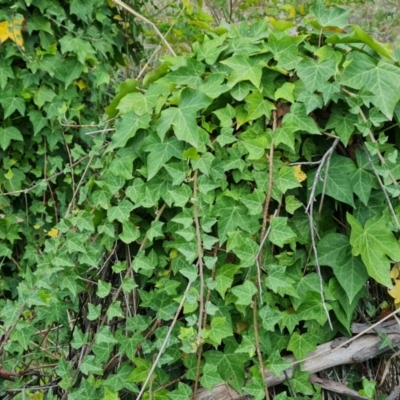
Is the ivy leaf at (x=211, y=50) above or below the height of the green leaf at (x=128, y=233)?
above

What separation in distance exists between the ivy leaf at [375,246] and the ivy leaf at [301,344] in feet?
0.68

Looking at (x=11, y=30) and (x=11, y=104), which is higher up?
(x=11, y=30)

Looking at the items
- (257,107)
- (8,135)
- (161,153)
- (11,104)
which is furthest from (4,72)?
(257,107)

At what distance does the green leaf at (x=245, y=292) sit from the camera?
1269 millimetres

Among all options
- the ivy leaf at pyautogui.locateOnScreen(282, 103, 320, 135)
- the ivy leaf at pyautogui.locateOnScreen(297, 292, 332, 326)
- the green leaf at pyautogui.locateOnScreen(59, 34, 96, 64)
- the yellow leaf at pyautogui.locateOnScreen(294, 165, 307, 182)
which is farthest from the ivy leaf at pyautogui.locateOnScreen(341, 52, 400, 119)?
the green leaf at pyautogui.locateOnScreen(59, 34, 96, 64)

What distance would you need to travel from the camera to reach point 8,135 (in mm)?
2814

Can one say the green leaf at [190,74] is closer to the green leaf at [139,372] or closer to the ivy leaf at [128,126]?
the ivy leaf at [128,126]

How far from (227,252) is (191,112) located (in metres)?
0.32

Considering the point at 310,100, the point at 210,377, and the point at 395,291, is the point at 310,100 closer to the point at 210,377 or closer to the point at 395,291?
the point at 395,291

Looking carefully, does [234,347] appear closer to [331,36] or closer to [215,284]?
[215,284]

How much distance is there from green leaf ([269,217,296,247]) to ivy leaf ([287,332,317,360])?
0.23 metres

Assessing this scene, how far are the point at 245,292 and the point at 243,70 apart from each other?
0.49 m

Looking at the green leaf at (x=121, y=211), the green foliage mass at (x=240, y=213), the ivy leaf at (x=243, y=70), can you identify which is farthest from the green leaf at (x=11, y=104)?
the ivy leaf at (x=243, y=70)

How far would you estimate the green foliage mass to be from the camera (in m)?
1.29
